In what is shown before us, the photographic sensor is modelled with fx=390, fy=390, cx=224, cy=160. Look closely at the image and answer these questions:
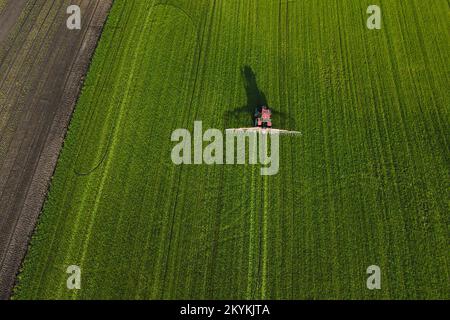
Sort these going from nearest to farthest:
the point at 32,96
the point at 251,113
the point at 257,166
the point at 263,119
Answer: the point at 257,166, the point at 263,119, the point at 251,113, the point at 32,96

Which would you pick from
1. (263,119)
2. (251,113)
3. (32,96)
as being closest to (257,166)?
(263,119)

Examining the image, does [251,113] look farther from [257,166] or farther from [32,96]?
[32,96]

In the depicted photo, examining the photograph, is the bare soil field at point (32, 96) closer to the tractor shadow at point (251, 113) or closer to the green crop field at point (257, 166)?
the green crop field at point (257, 166)

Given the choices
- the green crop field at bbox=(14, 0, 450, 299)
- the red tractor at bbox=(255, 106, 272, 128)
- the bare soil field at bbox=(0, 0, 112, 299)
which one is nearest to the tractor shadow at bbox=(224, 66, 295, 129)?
the green crop field at bbox=(14, 0, 450, 299)

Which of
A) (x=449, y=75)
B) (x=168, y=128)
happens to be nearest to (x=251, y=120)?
(x=168, y=128)

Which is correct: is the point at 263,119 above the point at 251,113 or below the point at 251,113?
below

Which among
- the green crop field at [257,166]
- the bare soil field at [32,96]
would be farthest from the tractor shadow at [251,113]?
the bare soil field at [32,96]
